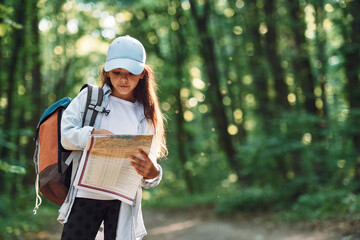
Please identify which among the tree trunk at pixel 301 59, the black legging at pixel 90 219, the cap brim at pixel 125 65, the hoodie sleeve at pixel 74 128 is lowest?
the black legging at pixel 90 219

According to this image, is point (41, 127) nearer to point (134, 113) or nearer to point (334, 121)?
point (134, 113)

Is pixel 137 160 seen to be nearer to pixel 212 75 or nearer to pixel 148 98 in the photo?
pixel 148 98

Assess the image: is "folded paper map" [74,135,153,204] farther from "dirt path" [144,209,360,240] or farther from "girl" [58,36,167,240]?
"dirt path" [144,209,360,240]

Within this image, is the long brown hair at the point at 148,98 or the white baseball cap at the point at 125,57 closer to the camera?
the white baseball cap at the point at 125,57

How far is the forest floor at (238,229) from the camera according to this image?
7828mm

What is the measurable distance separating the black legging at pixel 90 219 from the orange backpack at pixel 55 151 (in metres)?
0.14

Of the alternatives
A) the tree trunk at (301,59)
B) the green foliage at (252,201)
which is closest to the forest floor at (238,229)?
the green foliage at (252,201)

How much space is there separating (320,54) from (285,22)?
1482 millimetres

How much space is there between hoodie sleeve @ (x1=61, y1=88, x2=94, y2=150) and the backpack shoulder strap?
3 centimetres

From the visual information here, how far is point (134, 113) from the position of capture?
2.99 meters

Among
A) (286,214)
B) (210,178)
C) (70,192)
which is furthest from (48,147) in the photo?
→ (210,178)

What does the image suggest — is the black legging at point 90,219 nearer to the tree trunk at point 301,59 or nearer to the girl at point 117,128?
the girl at point 117,128

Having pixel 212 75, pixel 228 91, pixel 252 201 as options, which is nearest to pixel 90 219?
pixel 252 201

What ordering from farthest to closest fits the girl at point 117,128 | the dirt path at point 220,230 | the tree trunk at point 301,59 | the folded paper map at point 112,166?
1. the tree trunk at point 301,59
2. the dirt path at point 220,230
3. the girl at point 117,128
4. the folded paper map at point 112,166
